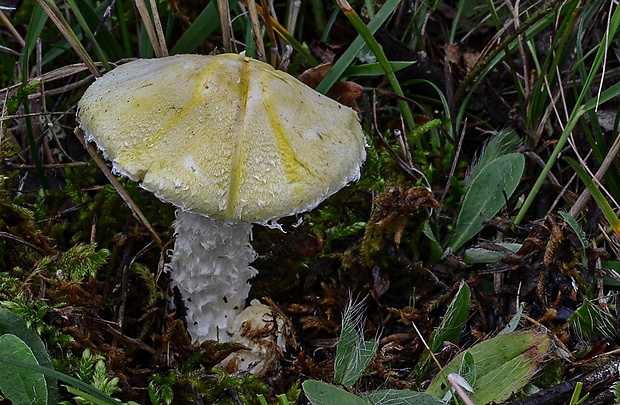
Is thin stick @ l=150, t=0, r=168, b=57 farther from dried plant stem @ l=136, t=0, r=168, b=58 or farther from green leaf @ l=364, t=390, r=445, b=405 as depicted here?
green leaf @ l=364, t=390, r=445, b=405

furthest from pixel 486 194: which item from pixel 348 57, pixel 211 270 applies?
pixel 211 270

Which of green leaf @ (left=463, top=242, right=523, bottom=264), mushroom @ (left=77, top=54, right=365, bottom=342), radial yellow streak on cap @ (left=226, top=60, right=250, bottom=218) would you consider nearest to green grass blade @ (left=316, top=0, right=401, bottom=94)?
mushroom @ (left=77, top=54, right=365, bottom=342)

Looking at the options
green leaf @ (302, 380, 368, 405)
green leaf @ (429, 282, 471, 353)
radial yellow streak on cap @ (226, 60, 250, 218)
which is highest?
radial yellow streak on cap @ (226, 60, 250, 218)

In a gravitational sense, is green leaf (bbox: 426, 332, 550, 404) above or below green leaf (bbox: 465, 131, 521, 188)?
below

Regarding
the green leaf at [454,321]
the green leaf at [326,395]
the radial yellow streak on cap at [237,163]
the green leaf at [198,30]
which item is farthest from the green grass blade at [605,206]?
the green leaf at [198,30]

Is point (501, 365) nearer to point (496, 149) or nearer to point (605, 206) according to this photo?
point (605, 206)

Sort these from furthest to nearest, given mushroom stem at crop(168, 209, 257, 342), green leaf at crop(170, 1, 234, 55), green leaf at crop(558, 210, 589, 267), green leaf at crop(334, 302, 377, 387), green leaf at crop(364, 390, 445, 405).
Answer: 1. green leaf at crop(170, 1, 234, 55)
2. green leaf at crop(558, 210, 589, 267)
3. mushroom stem at crop(168, 209, 257, 342)
4. green leaf at crop(334, 302, 377, 387)
5. green leaf at crop(364, 390, 445, 405)

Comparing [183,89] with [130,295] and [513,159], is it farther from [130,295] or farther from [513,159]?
[513,159]
